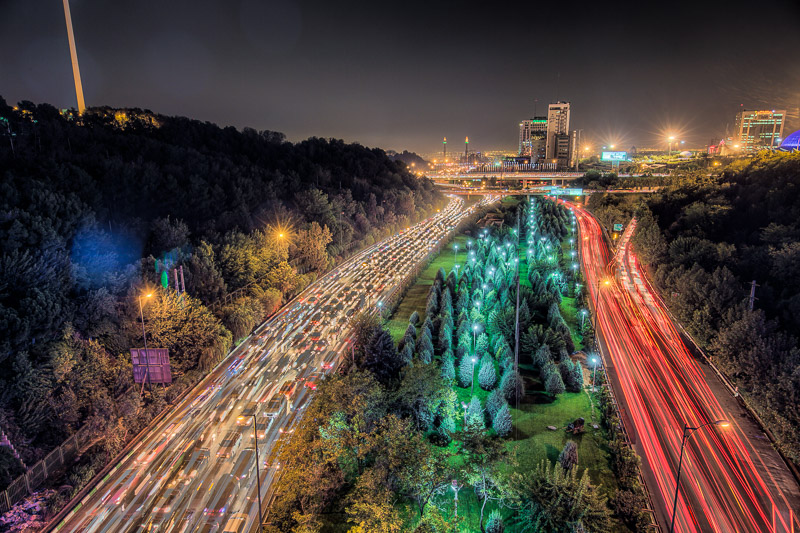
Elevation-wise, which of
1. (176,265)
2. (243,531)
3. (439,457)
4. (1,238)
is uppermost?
(1,238)

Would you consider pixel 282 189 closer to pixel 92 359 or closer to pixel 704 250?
pixel 92 359

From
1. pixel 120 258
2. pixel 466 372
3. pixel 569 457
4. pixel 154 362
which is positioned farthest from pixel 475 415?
pixel 120 258

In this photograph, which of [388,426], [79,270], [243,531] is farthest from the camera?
[79,270]

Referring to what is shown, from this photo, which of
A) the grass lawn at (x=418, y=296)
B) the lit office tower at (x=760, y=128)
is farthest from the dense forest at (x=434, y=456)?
the lit office tower at (x=760, y=128)

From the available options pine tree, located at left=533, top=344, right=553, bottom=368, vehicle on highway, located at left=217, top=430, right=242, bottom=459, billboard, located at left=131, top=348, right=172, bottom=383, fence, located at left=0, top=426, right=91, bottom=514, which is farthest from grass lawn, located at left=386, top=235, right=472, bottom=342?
fence, located at left=0, top=426, right=91, bottom=514

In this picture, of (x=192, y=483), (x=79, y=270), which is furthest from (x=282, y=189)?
(x=192, y=483)

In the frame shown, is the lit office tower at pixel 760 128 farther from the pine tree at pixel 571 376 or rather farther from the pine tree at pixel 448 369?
the pine tree at pixel 448 369
